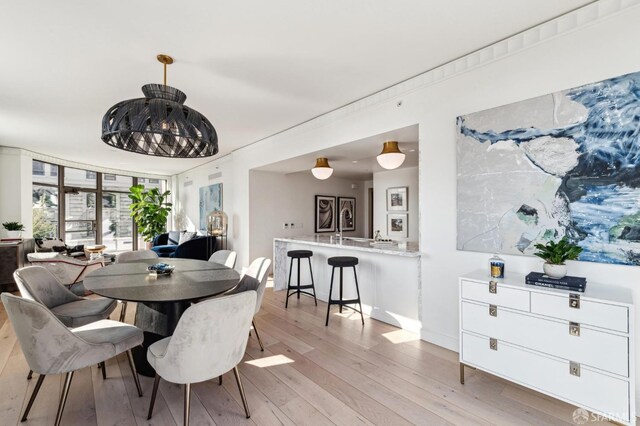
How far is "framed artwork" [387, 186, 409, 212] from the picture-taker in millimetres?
5750

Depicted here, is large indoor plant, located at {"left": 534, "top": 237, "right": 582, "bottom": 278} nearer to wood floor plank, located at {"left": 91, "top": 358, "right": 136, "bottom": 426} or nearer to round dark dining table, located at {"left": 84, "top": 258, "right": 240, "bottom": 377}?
round dark dining table, located at {"left": 84, "top": 258, "right": 240, "bottom": 377}

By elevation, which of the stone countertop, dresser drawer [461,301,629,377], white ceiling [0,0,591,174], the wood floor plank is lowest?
the wood floor plank

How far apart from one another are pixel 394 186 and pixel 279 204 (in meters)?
2.48

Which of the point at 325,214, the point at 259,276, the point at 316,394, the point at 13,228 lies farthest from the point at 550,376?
the point at 13,228

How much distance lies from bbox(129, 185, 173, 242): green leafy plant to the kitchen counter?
19.1ft

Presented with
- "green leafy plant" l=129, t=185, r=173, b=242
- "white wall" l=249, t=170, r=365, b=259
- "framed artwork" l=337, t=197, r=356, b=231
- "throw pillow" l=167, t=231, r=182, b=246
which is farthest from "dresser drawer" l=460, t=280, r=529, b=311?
"green leafy plant" l=129, t=185, r=173, b=242

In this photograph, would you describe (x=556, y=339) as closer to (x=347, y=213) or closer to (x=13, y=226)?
(x=347, y=213)

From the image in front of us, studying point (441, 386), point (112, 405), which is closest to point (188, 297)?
point (112, 405)

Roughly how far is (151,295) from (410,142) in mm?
3446

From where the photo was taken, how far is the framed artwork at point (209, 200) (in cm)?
702

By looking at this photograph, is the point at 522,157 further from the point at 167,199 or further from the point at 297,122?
the point at 167,199

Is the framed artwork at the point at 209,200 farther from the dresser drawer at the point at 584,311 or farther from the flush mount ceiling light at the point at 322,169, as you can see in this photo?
the dresser drawer at the point at 584,311

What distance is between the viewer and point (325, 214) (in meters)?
7.14

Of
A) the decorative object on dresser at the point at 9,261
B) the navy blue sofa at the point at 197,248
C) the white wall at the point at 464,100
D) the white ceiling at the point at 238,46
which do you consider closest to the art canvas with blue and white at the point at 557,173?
the white wall at the point at 464,100
